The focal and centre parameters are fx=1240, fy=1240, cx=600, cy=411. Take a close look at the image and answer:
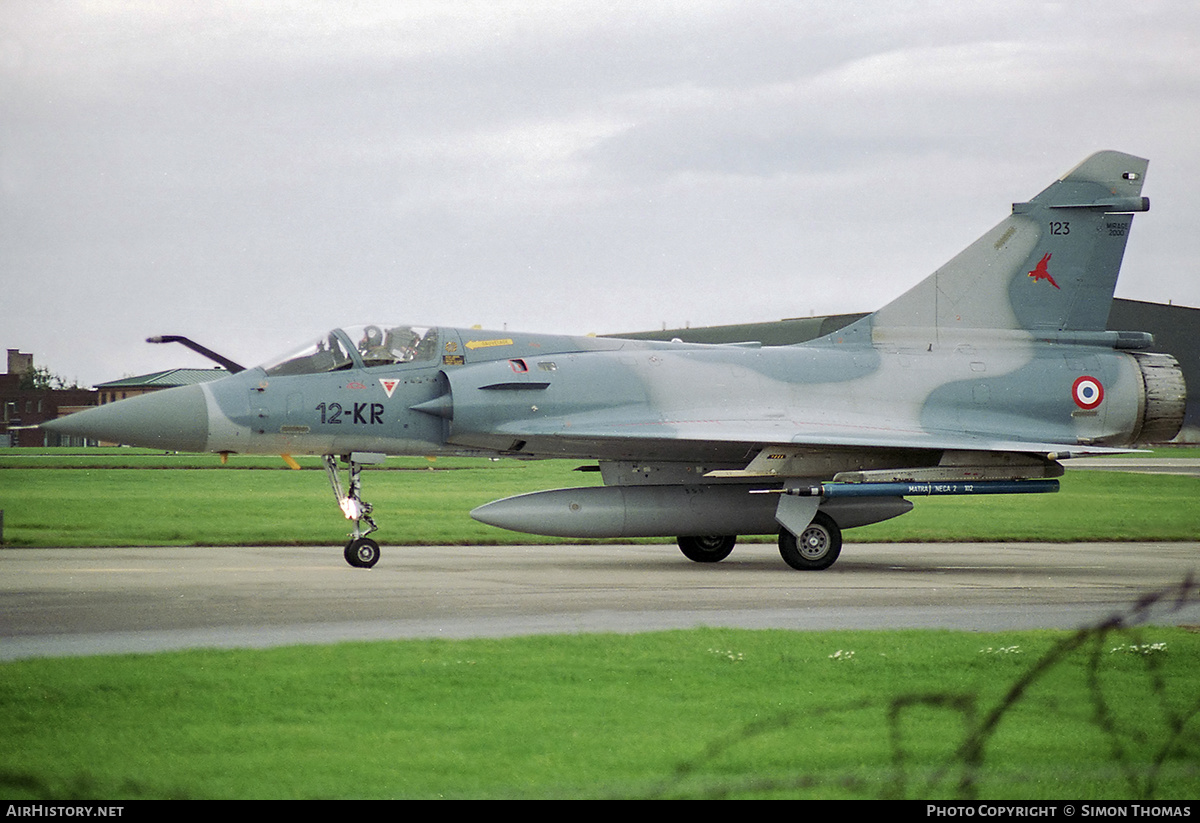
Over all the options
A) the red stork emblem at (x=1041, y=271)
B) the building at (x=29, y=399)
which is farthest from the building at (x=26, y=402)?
the red stork emblem at (x=1041, y=271)

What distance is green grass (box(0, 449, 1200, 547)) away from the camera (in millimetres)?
19578

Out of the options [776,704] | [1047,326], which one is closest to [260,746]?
[776,704]

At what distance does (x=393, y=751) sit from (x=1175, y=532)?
19.4 meters

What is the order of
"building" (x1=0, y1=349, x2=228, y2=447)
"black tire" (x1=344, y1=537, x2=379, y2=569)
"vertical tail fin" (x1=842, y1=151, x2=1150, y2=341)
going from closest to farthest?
"black tire" (x1=344, y1=537, x2=379, y2=569) → "vertical tail fin" (x1=842, y1=151, x2=1150, y2=341) → "building" (x1=0, y1=349, x2=228, y2=447)

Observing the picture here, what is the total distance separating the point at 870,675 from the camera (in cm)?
734

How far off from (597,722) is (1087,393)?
1340 centimetres

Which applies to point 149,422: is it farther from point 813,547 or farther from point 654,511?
point 813,547

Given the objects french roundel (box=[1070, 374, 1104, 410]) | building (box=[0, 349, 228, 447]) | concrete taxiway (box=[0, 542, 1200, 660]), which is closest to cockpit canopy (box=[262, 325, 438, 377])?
concrete taxiway (box=[0, 542, 1200, 660])

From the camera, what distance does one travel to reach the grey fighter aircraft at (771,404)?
49.3ft

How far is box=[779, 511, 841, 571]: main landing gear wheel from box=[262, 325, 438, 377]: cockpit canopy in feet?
16.8

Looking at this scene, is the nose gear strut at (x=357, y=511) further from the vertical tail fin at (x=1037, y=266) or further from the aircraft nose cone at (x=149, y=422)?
the vertical tail fin at (x=1037, y=266)

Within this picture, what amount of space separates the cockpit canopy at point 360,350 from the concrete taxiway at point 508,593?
2427 millimetres
